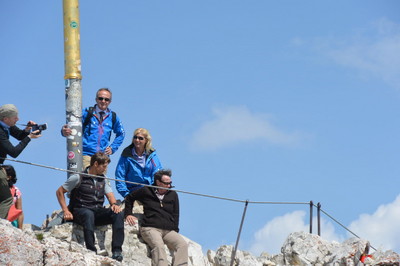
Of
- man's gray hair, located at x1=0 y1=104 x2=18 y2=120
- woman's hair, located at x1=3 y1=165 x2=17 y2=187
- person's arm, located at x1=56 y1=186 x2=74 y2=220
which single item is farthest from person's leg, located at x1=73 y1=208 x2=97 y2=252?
man's gray hair, located at x1=0 y1=104 x2=18 y2=120

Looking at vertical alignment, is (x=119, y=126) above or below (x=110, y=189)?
above

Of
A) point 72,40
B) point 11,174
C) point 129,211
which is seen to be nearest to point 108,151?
point 129,211

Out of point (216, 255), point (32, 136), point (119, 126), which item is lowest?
point (216, 255)

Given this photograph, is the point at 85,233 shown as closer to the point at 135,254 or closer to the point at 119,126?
the point at 135,254

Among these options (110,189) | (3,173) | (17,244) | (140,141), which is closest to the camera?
(17,244)

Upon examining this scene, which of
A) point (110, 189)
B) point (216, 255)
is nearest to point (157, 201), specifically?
point (110, 189)

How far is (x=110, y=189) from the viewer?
1303 cm

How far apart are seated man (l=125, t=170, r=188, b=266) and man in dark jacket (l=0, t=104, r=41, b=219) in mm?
1877

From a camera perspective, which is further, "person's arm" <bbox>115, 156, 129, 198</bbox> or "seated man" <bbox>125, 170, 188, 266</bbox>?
"person's arm" <bbox>115, 156, 129, 198</bbox>

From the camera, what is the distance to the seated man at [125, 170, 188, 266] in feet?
41.1

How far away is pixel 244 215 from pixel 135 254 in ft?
5.98

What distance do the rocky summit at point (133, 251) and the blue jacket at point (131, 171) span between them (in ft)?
2.72

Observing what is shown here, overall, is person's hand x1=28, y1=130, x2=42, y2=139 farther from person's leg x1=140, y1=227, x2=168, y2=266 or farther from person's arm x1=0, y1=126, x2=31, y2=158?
person's leg x1=140, y1=227, x2=168, y2=266

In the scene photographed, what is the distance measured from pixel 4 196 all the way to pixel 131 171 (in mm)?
2489
